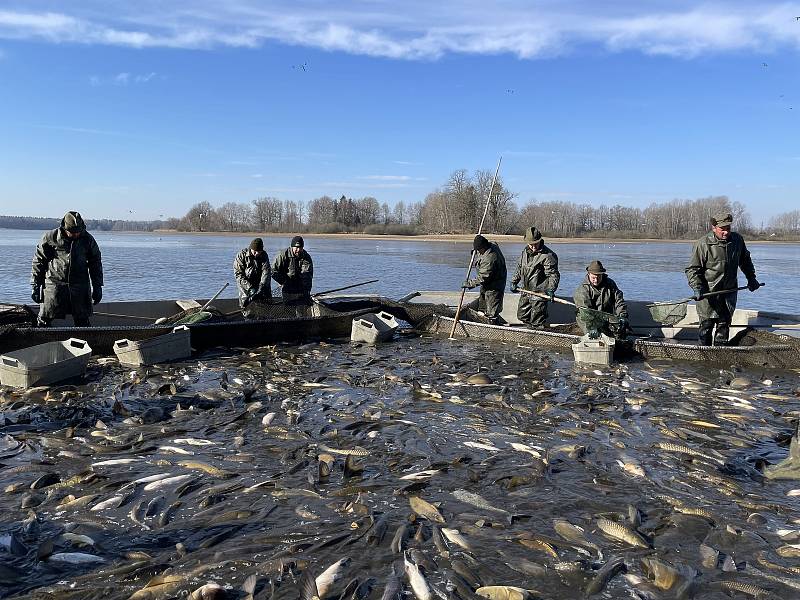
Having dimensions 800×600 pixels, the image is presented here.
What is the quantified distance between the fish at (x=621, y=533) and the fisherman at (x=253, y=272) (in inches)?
413

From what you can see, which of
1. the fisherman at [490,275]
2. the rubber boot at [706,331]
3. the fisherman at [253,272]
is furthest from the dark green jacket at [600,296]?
the fisherman at [253,272]

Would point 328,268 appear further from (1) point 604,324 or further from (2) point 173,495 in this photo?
(2) point 173,495

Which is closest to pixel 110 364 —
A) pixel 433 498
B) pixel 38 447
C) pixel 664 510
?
pixel 38 447

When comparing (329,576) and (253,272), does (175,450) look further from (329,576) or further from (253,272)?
(253,272)

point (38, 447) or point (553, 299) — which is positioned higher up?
point (553, 299)

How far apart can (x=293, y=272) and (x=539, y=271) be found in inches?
221

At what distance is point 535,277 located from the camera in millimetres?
13445

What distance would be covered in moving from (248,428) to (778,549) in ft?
17.5

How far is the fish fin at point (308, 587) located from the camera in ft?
13.7

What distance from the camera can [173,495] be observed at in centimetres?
565

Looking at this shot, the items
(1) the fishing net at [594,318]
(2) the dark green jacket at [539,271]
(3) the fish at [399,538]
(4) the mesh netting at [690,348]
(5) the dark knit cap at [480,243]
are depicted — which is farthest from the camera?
(5) the dark knit cap at [480,243]

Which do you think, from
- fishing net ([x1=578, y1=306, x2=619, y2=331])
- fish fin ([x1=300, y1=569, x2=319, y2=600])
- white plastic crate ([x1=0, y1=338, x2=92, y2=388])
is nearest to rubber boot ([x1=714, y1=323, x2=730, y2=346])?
fishing net ([x1=578, y1=306, x2=619, y2=331])

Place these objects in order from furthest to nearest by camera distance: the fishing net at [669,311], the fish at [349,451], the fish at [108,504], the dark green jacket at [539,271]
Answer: the dark green jacket at [539,271]
the fishing net at [669,311]
the fish at [349,451]
the fish at [108,504]

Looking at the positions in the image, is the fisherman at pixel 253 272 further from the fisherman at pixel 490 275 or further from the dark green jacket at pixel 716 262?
the dark green jacket at pixel 716 262
